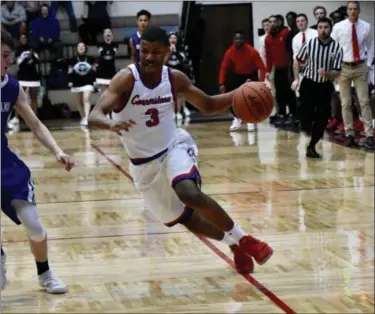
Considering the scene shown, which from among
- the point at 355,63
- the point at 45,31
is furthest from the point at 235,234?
the point at 45,31

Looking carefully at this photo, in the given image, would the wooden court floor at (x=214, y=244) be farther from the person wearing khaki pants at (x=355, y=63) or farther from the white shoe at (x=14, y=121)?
the white shoe at (x=14, y=121)

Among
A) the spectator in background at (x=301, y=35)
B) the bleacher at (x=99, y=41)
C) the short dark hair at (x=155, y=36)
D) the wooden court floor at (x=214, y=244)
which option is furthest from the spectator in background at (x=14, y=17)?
the short dark hair at (x=155, y=36)

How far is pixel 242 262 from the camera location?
5312 millimetres

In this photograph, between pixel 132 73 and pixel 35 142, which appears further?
pixel 35 142

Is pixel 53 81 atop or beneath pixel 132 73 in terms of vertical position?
beneath

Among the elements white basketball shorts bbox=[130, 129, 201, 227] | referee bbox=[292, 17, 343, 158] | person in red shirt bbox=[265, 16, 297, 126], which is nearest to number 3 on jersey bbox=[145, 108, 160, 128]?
white basketball shorts bbox=[130, 129, 201, 227]

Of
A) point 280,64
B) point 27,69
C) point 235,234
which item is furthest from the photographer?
point 27,69

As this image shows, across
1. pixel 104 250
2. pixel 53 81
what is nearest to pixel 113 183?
pixel 104 250

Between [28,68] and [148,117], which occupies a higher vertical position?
[148,117]

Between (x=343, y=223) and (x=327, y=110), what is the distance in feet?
12.7

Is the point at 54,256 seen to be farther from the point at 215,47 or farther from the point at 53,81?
the point at 215,47

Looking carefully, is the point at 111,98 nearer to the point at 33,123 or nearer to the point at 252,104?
the point at 33,123

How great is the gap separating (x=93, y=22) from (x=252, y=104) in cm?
1367

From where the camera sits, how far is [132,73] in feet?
17.3
